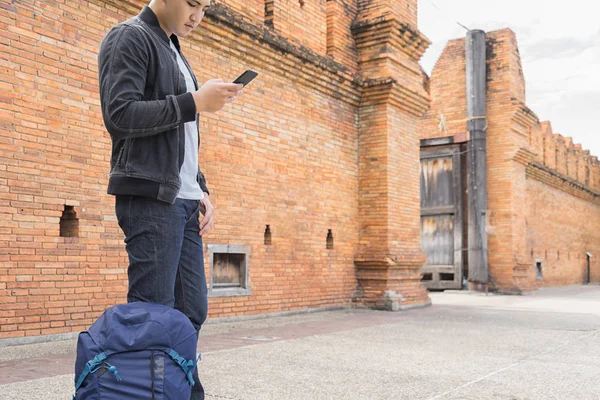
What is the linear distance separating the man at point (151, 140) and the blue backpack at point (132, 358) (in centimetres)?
18

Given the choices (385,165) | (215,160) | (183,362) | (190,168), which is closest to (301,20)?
(385,165)

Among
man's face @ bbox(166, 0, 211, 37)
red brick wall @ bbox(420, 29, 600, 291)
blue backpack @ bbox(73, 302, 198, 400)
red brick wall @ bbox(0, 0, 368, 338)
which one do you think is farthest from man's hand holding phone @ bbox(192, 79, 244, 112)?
red brick wall @ bbox(420, 29, 600, 291)

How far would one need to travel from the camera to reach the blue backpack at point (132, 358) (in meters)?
2.00

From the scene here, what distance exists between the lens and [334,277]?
10.1 m

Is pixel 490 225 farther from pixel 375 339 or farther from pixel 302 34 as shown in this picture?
pixel 375 339

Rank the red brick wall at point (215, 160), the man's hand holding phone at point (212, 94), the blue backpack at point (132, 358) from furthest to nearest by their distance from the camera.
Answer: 1. the red brick wall at point (215, 160)
2. the man's hand holding phone at point (212, 94)
3. the blue backpack at point (132, 358)

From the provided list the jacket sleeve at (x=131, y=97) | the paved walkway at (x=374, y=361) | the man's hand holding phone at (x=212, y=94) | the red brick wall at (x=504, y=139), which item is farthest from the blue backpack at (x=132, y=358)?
the red brick wall at (x=504, y=139)

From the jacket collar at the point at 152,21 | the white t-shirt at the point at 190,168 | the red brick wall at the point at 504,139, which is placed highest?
the red brick wall at the point at 504,139

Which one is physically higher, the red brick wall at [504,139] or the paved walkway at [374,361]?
the red brick wall at [504,139]

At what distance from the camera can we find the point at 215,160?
7.85 metres

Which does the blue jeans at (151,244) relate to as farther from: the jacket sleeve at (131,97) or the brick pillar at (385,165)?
the brick pillar at (385,165)

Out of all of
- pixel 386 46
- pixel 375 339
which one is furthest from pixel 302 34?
pixel 375 339

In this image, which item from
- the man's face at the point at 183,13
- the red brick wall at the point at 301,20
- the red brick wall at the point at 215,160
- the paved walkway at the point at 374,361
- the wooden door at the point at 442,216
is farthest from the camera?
the wooden door at the point at 442,216

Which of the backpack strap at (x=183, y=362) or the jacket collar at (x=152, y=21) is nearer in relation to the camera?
the backpack strap at (x=183, y=362)
